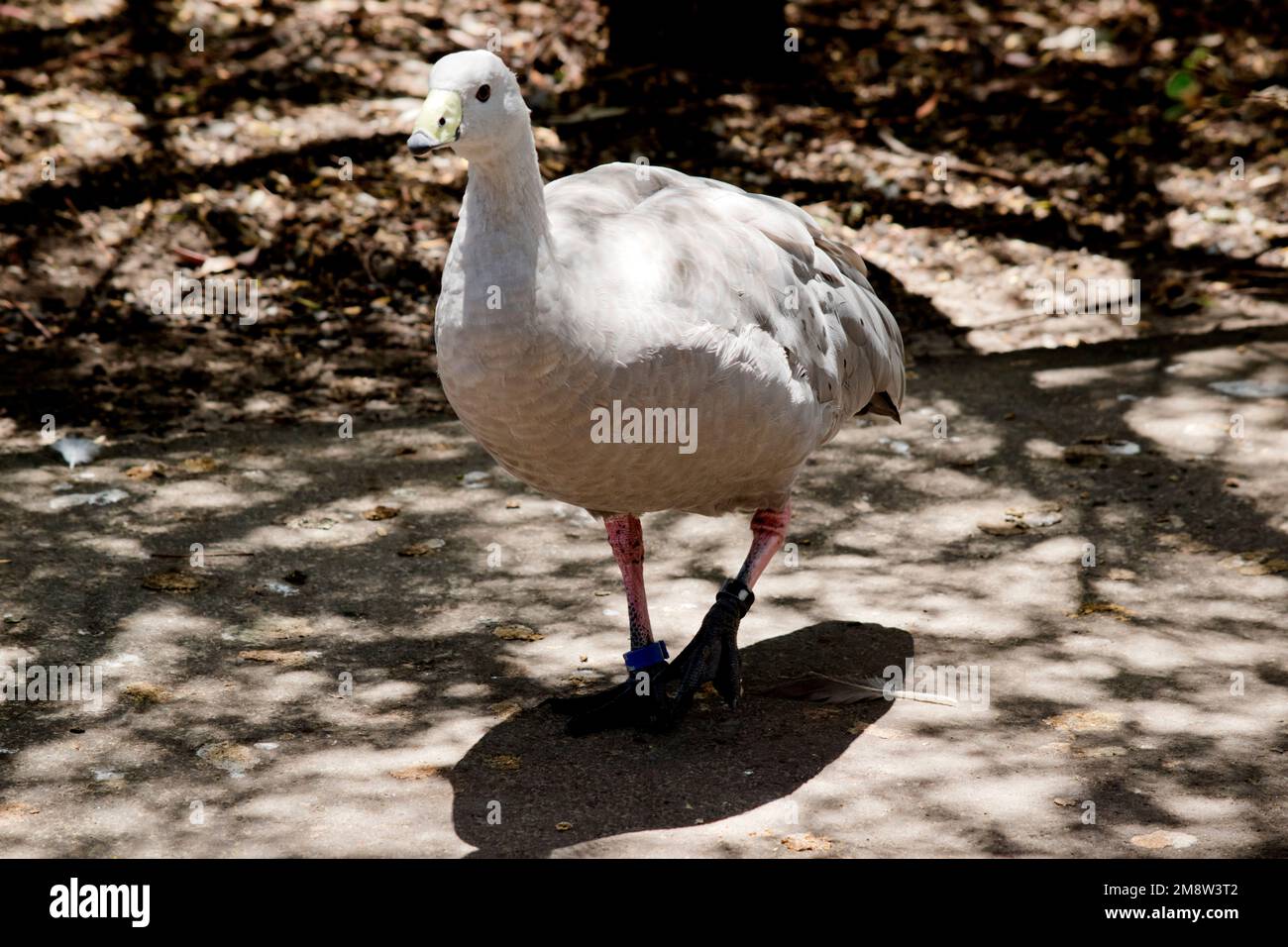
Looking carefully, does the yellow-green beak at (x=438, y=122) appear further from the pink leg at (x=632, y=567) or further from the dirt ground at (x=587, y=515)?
the dirt ground at (x=587, y=515)

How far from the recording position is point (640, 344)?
12.5 ft

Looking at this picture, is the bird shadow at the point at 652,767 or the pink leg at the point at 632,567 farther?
the pink leg at the point at 632,567

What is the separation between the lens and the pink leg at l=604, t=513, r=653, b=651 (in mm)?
4598

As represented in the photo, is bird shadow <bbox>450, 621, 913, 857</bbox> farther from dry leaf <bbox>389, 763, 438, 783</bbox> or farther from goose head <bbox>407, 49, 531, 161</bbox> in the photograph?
goose head <bbox>407, 49, 531, 161</bbox>

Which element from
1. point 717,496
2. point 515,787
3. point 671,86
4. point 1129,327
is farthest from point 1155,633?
point 671,86

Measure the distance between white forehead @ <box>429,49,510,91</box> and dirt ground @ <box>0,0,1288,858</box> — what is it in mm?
1880

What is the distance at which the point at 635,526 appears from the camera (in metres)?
4.70

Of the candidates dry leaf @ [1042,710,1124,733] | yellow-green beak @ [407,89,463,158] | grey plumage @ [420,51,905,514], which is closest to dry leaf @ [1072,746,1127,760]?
dry leaf @ [1042,710,1124,733]

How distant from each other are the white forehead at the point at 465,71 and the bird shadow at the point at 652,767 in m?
1.85

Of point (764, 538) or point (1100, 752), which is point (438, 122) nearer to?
point (764, 538)

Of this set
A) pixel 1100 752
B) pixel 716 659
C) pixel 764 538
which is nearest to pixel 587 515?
pixel 764 538

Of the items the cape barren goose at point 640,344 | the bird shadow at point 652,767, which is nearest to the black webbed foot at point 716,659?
the cape barren goose at point 640,344

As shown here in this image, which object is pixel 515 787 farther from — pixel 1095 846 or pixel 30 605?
pixel 30 605

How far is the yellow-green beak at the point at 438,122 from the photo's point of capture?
3389 mm
